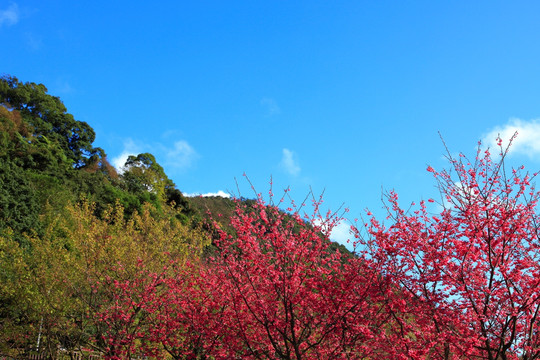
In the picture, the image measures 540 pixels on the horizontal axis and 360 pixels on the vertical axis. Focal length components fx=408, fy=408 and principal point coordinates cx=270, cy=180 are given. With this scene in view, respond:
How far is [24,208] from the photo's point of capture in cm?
1841

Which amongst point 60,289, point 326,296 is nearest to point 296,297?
point 326,296

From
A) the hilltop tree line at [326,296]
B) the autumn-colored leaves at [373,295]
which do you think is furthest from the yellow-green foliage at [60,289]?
the autumn-colored leaves at [373,295]

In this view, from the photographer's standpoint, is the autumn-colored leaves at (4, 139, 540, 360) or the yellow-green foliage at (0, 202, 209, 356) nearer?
the autumn-colored leaves at (4, 139, 540, 360)

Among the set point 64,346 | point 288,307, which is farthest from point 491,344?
point 64,346

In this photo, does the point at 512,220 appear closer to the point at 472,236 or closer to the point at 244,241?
the point at 472,236

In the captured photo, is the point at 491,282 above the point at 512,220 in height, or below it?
below

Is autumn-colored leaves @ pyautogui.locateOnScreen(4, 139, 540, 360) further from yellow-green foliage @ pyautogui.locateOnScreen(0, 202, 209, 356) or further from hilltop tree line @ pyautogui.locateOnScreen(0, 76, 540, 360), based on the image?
yellow-green foliage @ pyautogui.locateOnScreen(0, 202, 209, 356)

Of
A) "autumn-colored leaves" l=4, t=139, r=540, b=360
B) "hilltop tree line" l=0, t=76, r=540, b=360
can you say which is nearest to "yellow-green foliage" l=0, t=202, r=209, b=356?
"hilltop tree line" l=0, t=76, r=540, b=360

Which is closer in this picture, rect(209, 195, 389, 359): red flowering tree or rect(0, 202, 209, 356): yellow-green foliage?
rect(209, 195, 389, 359): red flowering tree

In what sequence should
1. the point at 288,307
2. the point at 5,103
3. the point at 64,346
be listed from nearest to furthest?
the point at 288,307
the point at 64,346
the point at 5,103

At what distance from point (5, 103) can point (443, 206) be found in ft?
110

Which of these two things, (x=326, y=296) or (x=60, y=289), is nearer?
(x=326, y=296)

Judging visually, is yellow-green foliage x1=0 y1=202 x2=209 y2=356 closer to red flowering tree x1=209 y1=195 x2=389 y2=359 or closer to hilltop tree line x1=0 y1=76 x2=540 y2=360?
hilltop tree line x1=0 y1=76 x2=540 y2=360

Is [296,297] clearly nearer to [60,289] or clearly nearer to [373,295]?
[373,295]
